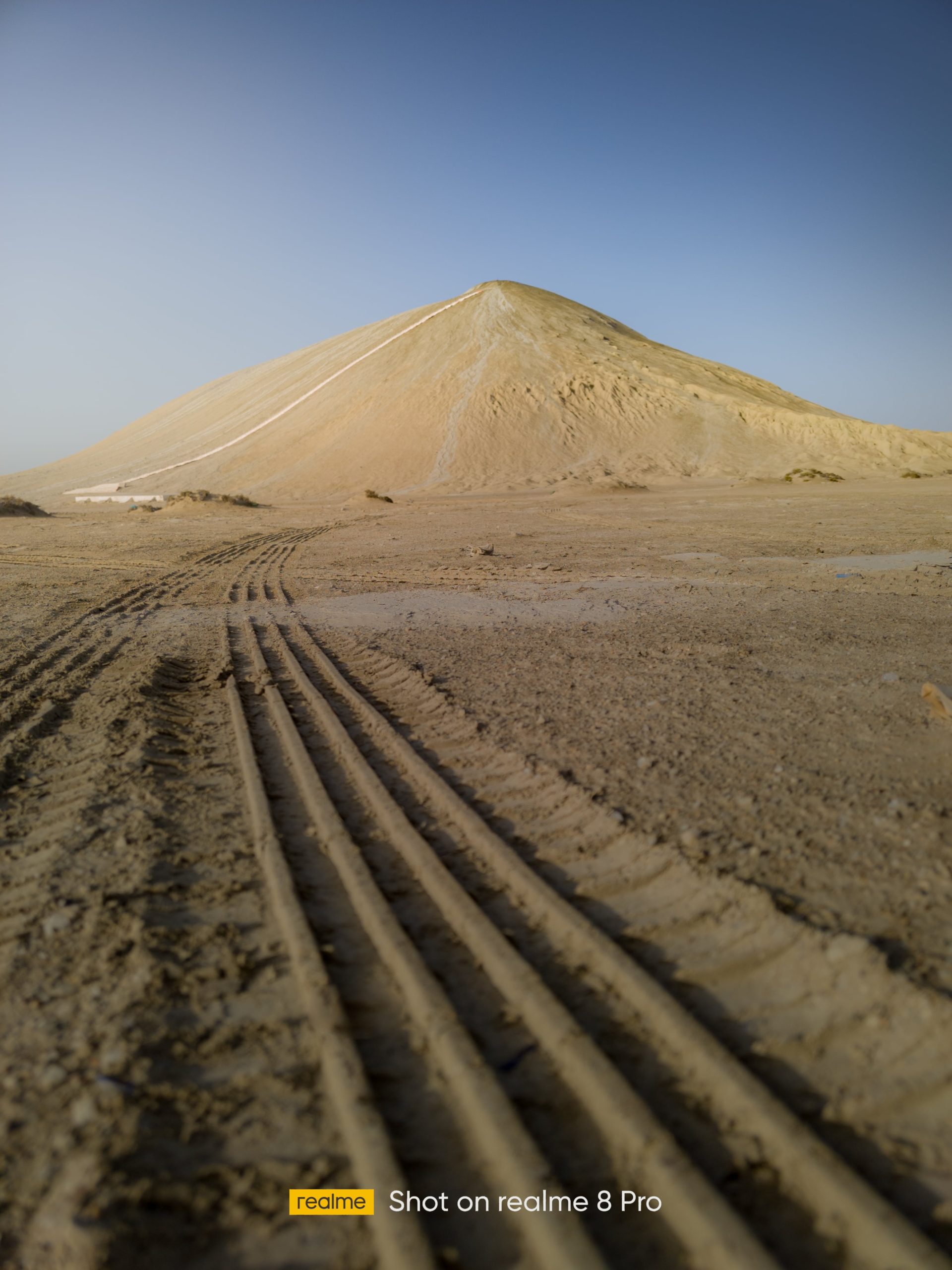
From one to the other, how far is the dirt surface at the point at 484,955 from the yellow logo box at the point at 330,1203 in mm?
30

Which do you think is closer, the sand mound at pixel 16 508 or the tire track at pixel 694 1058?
the tire track at pixel 694 1058

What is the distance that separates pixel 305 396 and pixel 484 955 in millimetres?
62755

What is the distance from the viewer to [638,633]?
7840 millimetres

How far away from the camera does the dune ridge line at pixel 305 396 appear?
56281 mm

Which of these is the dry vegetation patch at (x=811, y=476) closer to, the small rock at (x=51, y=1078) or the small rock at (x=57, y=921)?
the small rock at (x=57, y=921)

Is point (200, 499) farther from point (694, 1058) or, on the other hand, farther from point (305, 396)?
point (694, 1058)

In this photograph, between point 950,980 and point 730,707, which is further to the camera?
point 730,707

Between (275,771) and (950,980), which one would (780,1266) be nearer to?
(950,980)

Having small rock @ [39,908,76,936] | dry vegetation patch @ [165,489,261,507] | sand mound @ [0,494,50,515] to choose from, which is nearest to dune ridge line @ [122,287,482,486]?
sand mound @ [0,494,50,515]

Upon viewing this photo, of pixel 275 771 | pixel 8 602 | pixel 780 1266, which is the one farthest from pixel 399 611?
pixel 780 1266

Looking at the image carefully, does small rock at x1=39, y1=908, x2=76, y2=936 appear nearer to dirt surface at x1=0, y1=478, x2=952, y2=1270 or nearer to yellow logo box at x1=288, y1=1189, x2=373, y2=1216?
dirt surface at x1=0, y1=478, x2=952, y2=1270

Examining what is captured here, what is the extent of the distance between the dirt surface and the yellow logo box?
0.10ft

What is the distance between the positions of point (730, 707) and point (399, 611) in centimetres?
525

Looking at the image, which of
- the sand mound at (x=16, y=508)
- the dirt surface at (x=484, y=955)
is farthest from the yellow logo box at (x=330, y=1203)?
the sand mound at (x=16, y=508)
